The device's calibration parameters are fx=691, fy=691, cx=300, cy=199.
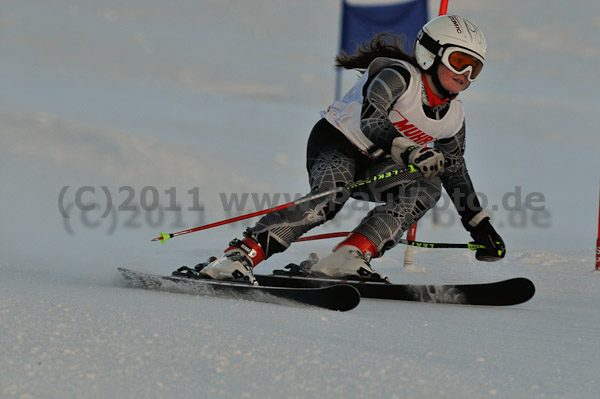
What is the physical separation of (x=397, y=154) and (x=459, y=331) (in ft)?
3.92

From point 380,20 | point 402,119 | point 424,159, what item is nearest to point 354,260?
point 424,159

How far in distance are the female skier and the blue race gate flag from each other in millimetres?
4515

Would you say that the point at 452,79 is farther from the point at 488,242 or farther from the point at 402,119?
the point at 488,242

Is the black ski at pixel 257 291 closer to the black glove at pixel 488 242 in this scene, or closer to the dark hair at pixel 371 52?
the black glove at pixel 488 242

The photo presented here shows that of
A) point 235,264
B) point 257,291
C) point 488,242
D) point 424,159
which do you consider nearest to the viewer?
point 257,291

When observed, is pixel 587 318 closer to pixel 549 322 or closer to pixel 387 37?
pixel 549 322

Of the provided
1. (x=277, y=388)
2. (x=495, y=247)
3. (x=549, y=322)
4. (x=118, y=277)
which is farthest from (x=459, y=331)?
(x=118, y=277)

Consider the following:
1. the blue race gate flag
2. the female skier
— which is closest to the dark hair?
the female skier

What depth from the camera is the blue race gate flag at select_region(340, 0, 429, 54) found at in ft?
29.0

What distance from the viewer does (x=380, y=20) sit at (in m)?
9.25

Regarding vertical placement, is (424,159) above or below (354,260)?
above

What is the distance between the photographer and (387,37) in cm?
431

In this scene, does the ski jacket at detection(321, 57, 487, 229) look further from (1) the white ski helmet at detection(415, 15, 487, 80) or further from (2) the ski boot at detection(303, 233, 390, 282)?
(2) the ski boot at detection(303, 233, 390, 282)

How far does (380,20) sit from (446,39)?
Answer: 19.0ft
